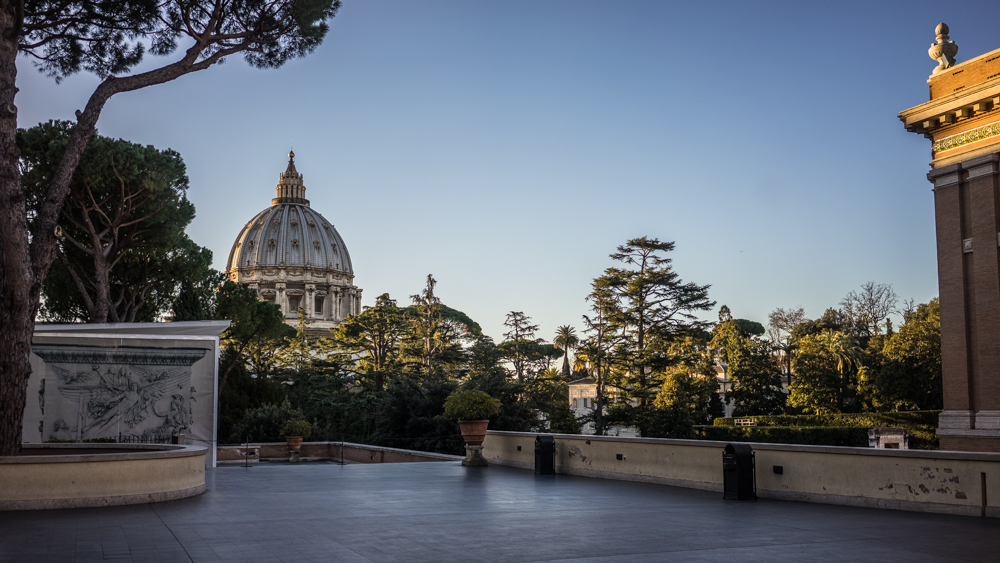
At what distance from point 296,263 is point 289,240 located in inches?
147

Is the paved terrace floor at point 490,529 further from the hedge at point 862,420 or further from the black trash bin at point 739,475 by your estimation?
the hedge at point 862,420

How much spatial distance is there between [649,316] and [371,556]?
140 ft

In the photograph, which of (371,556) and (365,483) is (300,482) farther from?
(371,556)

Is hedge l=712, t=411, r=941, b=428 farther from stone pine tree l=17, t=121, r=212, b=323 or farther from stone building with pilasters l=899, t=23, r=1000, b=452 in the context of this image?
stone pine tree l=17, t=121, r=212, b=323

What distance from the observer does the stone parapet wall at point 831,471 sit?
8.31 metres

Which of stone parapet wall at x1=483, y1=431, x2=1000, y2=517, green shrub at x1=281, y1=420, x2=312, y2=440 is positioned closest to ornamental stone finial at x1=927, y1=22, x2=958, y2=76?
stone parapet wall at x1=483, y1=431, x2=1000, y2=517

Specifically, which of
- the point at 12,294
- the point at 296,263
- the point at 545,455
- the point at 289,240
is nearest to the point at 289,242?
the point at 289,240

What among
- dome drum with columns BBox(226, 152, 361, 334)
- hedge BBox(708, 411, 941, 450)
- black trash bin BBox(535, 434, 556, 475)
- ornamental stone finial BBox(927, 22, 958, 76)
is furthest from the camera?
dome drum with columns BBox(226, 152, 361, 334)

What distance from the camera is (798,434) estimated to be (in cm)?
3700

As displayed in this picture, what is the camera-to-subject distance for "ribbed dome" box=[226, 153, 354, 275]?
399 feet

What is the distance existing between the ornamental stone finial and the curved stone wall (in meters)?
18.0

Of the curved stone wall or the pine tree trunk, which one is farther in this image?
the pine tree trunk

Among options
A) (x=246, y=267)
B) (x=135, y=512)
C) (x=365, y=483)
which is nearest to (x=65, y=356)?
(x=365, y=483)

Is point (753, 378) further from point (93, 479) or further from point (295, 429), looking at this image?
point (93, 479)
